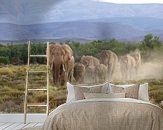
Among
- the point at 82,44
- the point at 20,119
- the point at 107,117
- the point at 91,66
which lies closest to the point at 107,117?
the point at 107,117

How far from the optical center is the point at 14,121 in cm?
733

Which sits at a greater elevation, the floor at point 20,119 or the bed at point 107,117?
the bed at point 107,117

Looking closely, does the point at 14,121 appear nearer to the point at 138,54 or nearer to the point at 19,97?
the point at 19,97

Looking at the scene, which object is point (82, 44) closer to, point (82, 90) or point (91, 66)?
point (91, 66)

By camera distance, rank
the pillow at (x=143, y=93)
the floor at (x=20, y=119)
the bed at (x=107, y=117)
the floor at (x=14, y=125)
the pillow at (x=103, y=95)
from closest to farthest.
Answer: the bed at (x=107, y=117) < the pillow at (x=103, y=95) < the pillow at (x=143, y=93) < the floor at (x=14, y=125) < the floor at (x=20, y=119)

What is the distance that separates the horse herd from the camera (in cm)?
731

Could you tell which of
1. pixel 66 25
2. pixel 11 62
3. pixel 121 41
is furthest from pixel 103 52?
pixel 11 62

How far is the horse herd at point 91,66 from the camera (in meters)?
7.31

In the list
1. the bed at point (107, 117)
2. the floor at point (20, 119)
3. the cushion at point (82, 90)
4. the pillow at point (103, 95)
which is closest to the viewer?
the bed at point (107, 117)

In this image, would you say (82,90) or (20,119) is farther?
(20,119)

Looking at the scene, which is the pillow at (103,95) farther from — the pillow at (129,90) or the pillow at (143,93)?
the pillow at (143,93)

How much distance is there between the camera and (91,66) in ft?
24.2

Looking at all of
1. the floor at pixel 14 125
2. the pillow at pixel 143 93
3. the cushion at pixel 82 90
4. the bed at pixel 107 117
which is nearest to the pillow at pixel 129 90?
the pillow at pixel 143 93

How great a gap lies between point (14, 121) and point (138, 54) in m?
2.76
